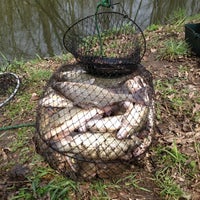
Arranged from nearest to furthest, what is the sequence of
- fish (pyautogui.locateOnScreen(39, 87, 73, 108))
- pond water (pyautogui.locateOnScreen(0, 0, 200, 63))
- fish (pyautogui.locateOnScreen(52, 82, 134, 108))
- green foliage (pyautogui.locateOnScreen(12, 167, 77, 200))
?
green foliage (pyautogui.locateOnScreen(12, 167, 77, 200)), fish (pyautogui.locateOnScreen(52, 82, 134, 108)), fish (pyautogui.locateOnScreen(39, 87, 73, 108)), pond water (pyautogui.locateOnScreen(0, 0, 200, 63))

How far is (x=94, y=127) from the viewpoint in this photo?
296 cm

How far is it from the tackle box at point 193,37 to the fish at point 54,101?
2.51m

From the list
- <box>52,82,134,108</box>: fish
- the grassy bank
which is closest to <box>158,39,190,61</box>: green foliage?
the grassy bank

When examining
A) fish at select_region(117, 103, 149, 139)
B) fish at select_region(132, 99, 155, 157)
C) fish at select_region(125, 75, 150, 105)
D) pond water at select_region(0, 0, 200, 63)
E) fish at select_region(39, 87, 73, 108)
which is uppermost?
fish at select_region(125, 75, 150, 105)

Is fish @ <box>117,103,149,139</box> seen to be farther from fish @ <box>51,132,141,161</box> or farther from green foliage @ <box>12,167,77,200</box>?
green foliage @ <box>12,167,77,200</box>

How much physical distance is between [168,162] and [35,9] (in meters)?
8.36

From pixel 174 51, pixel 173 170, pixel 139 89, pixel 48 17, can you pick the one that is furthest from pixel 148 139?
pixel 48 17

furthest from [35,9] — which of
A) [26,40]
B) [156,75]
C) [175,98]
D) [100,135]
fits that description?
[100,135]

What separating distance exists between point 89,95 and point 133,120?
0.51 meters

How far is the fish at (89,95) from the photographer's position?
3.13 metres

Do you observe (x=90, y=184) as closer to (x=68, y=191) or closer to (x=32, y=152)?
(x=68, y=191)

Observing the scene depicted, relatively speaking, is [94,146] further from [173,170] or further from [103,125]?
[173,170]

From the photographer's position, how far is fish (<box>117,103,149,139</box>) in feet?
9.71

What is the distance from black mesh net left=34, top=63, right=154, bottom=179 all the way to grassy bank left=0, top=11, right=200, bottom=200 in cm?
14
